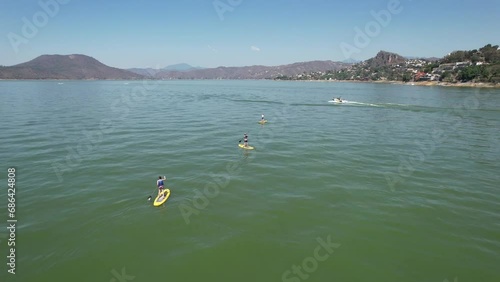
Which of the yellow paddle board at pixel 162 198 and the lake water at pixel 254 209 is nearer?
the lake water at pixel 254 209

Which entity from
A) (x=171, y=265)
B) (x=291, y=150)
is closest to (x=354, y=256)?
(x=171, y=265)

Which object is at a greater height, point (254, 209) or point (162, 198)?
point (162, 198)

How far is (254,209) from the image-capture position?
2450 cm

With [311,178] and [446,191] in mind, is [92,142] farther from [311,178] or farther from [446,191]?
[446,191]

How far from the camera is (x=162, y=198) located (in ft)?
83.4

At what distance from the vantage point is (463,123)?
64938 millimetres

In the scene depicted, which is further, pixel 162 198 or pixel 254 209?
pixel 162 198

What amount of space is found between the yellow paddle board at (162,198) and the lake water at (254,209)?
700mm

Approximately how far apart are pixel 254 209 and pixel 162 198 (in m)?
7.86

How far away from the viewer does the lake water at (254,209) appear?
17.9m

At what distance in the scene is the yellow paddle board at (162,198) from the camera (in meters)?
24.8

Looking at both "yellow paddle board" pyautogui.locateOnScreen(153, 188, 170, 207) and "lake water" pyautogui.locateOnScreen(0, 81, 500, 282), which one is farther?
"yellow paddle board" pyautogui.locateOnScreen(153, 188, 170, 207)

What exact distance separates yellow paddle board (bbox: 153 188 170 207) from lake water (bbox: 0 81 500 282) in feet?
2.30

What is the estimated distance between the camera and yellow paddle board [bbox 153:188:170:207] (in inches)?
977
